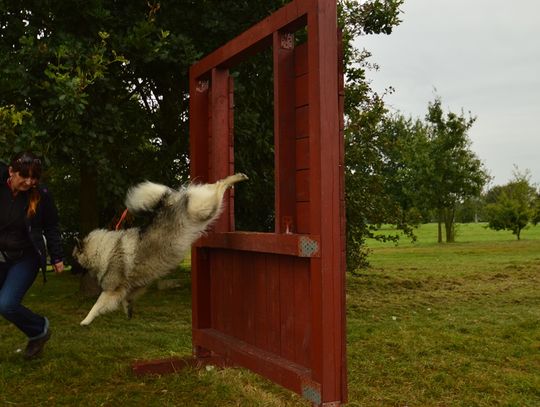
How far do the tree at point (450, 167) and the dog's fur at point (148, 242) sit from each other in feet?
79.3

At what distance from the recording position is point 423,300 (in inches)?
403

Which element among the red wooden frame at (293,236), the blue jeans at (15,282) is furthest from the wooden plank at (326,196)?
the blue jeans at (15,282)

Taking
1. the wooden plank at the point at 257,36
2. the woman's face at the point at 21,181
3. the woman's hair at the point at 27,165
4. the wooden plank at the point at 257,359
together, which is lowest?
the wooden plank at the point at 257,359

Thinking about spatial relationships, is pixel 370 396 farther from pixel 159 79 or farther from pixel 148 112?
pixel 148 112

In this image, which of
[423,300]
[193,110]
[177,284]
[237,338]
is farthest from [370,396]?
[177,284]

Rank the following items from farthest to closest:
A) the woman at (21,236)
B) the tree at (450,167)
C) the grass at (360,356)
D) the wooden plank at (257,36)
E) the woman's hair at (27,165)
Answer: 1. the tree at (450,167)
2. the woman at (21,236)
3. the grass at (360,356)
4. the woman's hair at (27,165)
5. the wooden plank at (257,36)

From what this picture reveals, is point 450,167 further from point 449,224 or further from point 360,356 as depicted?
point 360,356

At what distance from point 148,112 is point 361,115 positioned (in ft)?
12.7

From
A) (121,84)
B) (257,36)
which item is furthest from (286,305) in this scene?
(121,84)

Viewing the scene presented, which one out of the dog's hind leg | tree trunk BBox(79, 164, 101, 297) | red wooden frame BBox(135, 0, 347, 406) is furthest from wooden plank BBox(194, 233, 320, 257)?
tree trunk BBox(79, 164, 101, 297)

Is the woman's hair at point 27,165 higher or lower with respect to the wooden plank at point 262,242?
higher

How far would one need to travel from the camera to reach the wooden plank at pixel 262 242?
12.1 ft

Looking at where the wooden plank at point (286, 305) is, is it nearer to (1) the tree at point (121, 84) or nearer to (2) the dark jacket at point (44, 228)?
(2) the dark jacket at point (44, 228)

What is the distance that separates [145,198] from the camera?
4.55m
